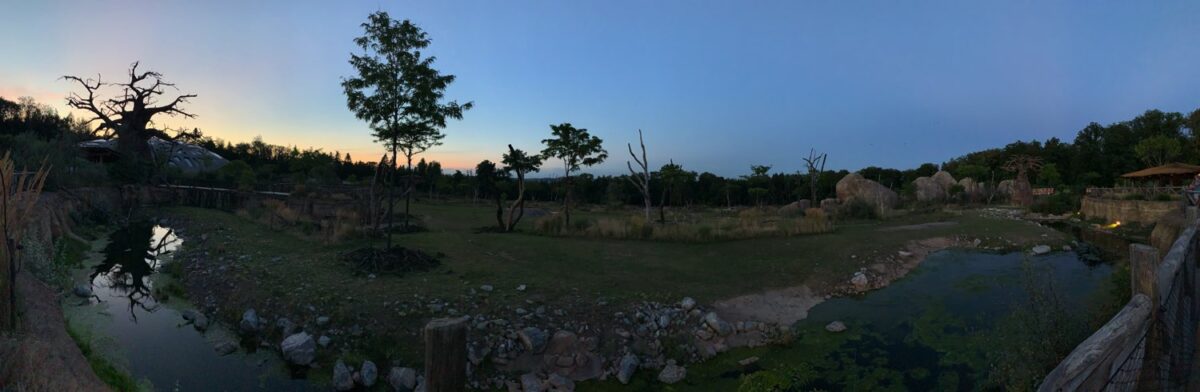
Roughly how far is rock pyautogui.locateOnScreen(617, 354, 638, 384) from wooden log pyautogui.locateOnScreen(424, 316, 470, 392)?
13.0 feet

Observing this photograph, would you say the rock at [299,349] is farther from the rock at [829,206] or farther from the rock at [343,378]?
the rock at [829,206]

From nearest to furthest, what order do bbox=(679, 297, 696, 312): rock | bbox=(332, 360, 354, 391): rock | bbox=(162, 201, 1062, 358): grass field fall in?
1. bbox=(332, 360, 354, 391): rock
2. bbox=(162, 201, 1062, 358): grass field
3. bbox=(679, 297, 696, 312): rock

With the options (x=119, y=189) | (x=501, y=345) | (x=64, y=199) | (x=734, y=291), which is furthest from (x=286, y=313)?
(x=119, y=189)

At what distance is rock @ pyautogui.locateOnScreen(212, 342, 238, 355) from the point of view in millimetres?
6969

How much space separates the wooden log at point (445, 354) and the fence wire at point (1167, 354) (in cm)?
303

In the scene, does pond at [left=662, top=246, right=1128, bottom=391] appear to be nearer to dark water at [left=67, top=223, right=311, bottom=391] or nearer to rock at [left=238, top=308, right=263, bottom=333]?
dark water at [left=67, top=223, right=311, bottom=391]

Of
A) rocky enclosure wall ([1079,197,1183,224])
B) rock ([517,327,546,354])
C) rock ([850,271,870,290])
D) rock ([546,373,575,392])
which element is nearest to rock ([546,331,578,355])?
rock ([517,327,546,354])

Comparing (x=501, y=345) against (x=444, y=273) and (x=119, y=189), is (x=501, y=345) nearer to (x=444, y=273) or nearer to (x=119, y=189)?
(x=444, y=273)

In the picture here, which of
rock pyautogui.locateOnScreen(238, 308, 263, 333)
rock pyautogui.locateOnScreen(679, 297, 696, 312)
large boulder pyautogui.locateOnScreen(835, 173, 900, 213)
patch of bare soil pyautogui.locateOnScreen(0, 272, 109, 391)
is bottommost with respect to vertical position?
rock pyautogui.locateOnScreen(238, 308, 263, 333)

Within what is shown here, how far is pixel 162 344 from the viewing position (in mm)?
7355

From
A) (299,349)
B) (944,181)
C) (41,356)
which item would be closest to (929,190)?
(944,181)

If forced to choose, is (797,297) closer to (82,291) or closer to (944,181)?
(82,291)

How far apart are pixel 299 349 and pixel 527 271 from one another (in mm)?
4371

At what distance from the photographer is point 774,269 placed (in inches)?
436
